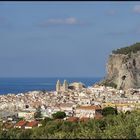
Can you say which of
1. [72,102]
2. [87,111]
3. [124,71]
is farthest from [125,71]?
[87,111]

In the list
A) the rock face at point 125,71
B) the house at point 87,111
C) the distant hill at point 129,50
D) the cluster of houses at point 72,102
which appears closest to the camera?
the house at point 87,111

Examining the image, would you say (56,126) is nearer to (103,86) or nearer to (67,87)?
(103,86)

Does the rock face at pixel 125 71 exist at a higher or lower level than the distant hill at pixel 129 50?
lower

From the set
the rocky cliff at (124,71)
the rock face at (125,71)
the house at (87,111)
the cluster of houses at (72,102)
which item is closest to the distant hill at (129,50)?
the rocky cliff at (124,71)

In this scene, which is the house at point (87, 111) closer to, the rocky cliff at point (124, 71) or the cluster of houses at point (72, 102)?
the cluster of houses at point (72, 102)

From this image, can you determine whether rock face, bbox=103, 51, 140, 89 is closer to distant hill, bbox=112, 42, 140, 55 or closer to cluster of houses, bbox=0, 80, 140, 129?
distant hill, bbox=112, 42, 140, 55

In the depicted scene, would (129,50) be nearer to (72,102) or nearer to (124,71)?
(124,71)

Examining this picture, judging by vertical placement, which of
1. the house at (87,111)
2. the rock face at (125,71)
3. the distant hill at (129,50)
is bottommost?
the house at (87,111)

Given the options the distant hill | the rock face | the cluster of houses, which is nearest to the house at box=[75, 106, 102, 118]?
the cluster of houses
